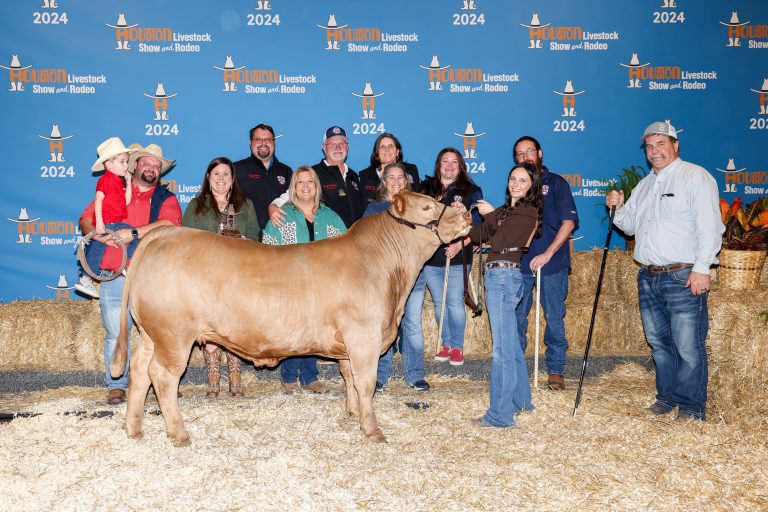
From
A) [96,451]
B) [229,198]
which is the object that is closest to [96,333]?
[229,198]

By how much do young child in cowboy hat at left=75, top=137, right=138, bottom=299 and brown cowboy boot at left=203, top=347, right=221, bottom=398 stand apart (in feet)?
3.47

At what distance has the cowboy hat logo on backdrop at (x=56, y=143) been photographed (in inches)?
299

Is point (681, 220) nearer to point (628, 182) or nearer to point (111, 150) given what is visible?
point (628, 182)

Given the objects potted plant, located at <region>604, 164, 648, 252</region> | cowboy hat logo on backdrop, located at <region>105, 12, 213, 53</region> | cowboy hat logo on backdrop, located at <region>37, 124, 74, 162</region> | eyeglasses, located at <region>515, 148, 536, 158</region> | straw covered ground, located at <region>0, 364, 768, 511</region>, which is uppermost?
cowboy hat logo on backdrop, located at <region>105, 12, 213, 53</region>

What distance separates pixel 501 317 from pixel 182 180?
16.1 feet

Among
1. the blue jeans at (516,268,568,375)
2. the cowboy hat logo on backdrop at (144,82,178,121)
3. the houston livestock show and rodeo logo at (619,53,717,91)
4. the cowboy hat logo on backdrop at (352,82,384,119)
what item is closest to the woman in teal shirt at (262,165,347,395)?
the blue jeans at (516,268,568,375)

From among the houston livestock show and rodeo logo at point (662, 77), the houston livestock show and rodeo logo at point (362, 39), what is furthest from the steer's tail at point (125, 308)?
the houston livestock show and rodeo logo at point (662, 77)

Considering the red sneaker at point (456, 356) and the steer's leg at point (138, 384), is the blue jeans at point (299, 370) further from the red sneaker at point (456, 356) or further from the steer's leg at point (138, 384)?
the steer's leg at point (138, 384)

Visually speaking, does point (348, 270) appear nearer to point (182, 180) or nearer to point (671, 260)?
point (671, 260)

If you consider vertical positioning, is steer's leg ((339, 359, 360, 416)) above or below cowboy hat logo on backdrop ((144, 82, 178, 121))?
below

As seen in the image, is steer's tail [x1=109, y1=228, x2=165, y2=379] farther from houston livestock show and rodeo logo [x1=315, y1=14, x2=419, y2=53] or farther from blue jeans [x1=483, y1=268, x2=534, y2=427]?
houston livestock show and rodeo logo [x1=315, y1=14, x2=419, y2=53]

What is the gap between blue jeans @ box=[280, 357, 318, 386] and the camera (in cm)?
568

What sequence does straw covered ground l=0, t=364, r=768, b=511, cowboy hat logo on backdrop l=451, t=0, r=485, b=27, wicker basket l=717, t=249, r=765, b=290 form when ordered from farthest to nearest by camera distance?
cowboy hat logo on backdrop l=451, t=0, r=485, b=27 < wicker basket l=717, t=249, r=765, b=290 < straw covered ground l=0, t=364, r=768, b=511

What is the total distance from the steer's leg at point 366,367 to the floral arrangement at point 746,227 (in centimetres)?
354
